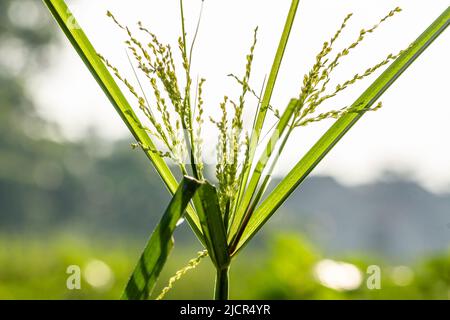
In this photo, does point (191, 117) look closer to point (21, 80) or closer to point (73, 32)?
point (73, 32)

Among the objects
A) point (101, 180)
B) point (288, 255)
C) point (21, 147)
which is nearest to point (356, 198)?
point (101, 180)

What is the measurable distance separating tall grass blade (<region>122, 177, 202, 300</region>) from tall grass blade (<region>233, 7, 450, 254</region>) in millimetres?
170

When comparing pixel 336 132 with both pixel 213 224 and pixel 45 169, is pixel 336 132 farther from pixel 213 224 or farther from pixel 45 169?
pixel 45 169

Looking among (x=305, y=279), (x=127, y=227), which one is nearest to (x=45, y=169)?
(x=127, y=227)

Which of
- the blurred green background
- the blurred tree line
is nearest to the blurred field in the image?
the blurred green background

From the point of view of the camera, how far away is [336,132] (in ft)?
2.90

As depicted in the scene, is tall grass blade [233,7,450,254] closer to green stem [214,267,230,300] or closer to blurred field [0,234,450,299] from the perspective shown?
green stem [214,267,230,300]

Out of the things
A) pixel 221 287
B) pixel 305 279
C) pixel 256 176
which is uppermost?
pixel 305 279

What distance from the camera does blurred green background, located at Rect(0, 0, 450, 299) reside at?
7.31 feet

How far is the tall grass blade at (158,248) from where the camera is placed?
70 cm

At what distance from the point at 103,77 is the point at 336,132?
36 cm

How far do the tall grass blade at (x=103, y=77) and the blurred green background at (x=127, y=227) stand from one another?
0.62 m

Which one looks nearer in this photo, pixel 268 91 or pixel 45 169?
pixel 268 91
